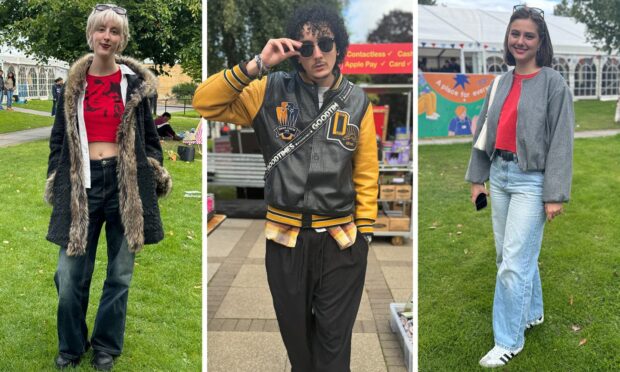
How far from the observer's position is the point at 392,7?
2.53m

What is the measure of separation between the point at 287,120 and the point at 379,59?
192cm

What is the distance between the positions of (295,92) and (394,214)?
3927 millimetres

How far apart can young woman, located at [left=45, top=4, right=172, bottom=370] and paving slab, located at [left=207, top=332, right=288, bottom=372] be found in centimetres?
58

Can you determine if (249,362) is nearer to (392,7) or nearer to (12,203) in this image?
(392,7)

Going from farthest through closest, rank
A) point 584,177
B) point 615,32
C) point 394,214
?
point 615,32, point 584,177, point 394,214

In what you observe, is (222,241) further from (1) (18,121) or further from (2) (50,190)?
(2) (50,190)

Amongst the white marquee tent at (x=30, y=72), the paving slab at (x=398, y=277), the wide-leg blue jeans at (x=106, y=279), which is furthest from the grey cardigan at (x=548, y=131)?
the white marquee tent at (x=30, y=72)

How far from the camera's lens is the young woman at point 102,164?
97.8 inches

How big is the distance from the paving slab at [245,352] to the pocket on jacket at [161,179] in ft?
2.71

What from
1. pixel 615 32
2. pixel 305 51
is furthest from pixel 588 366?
pixel 615 32

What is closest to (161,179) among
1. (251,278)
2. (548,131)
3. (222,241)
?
(251,278)

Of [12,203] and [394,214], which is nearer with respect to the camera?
[12,203]

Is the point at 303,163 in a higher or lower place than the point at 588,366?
higher

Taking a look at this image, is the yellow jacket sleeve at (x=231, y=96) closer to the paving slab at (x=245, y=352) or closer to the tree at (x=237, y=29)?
the tree at (x=237, y=29)
